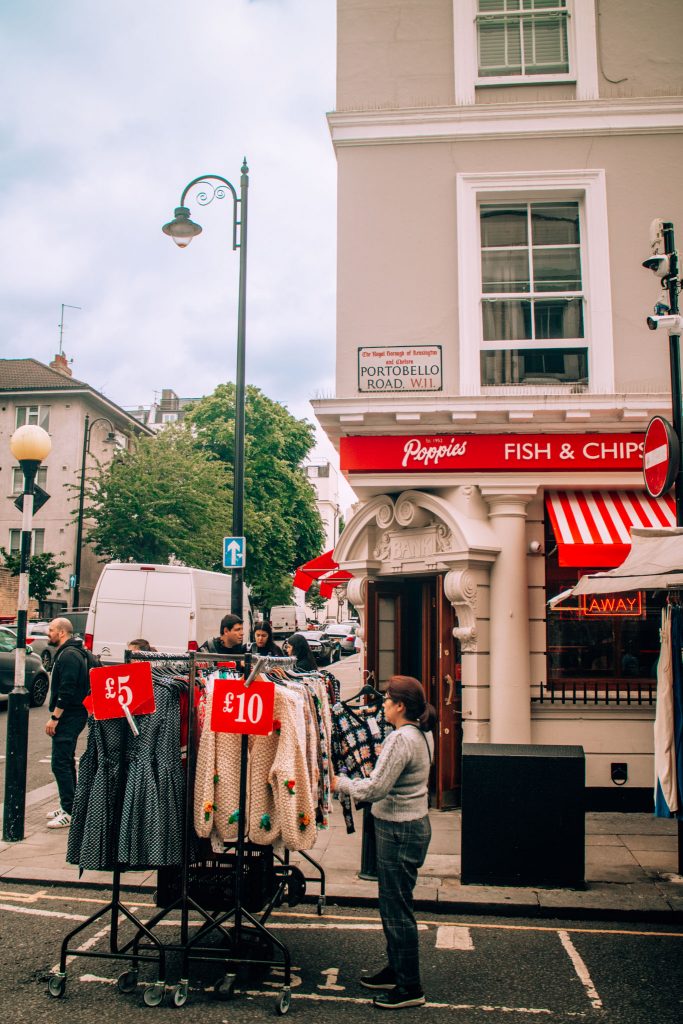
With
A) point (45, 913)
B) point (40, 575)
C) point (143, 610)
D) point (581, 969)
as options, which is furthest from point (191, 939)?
point (40, 575)

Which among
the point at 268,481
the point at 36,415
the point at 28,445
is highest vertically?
the point at 36,415

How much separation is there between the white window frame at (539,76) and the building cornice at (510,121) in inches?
11.6

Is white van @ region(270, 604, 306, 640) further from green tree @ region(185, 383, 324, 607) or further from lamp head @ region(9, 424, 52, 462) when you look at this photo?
lamp head @ region(9, 424, 52, 462)

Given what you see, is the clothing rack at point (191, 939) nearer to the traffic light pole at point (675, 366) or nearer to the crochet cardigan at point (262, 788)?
the crochet cardigan at point (262, 788)

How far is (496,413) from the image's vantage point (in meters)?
9.66

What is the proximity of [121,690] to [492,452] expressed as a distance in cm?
594

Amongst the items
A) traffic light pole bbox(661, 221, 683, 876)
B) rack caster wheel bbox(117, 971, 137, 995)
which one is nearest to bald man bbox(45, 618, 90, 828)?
rack caster wheel bbox(117, 971, 137, 995)

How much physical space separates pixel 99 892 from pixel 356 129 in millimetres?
8884

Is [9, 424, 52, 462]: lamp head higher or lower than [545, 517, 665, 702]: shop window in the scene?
higher

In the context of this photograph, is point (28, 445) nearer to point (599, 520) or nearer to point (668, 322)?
point (599, 520)

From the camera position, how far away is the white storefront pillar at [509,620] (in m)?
9.54

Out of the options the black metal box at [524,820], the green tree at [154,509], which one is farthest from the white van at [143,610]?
the green tree at [154,509]

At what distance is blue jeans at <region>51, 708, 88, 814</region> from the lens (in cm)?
855

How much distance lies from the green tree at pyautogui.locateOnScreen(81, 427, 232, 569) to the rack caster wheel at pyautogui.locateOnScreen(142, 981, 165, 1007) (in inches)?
1037
